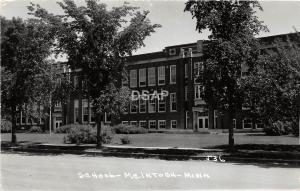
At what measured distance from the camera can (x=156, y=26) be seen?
2620cm

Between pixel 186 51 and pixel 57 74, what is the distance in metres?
27.1

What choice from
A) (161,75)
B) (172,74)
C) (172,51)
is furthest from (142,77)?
(172,51)

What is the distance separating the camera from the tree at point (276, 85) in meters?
18.9

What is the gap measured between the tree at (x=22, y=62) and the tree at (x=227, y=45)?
12905 mm

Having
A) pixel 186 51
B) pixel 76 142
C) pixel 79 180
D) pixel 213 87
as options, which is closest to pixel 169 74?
pixel 186 51

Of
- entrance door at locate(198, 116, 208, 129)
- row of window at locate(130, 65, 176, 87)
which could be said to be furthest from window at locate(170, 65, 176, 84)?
entrance door at locate(198, 116, 208, 129)

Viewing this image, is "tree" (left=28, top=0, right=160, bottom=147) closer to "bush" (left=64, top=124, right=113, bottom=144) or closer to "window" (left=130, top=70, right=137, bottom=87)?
"bush" (left=64, top=124, right=113, bottom=144)

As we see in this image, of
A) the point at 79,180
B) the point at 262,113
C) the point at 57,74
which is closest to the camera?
the point at 79,180

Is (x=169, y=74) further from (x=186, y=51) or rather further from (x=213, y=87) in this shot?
(x=213, y=87)

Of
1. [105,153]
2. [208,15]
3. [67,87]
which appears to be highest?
[208,15]

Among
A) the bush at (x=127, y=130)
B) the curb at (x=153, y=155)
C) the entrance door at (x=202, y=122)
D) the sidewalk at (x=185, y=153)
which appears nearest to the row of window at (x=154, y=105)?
the entrance door at (x=202, y=122)

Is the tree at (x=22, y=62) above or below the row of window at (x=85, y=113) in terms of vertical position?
above

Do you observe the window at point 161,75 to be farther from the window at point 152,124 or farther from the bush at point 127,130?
the bush at point 127,130

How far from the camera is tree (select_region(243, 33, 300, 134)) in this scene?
61.9 feet
